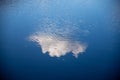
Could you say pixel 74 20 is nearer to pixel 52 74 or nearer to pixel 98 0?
pixel 98 0

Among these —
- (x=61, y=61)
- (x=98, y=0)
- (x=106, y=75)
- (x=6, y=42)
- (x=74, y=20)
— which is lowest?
(x=106, y=75)

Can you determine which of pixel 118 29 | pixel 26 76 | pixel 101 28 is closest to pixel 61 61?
pixel 26 76

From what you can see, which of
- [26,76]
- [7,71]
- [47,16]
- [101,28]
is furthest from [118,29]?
[7,71]

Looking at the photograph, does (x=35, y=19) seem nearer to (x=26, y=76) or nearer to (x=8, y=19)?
(x=8, y=19)

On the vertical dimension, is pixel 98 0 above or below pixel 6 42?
above
